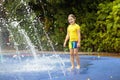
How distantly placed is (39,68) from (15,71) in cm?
64

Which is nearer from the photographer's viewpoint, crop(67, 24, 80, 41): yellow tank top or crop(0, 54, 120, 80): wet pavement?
crop(0, 54, 120, 80): wet pavement

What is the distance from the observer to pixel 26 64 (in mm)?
9922

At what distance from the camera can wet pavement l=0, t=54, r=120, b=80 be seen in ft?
25.4

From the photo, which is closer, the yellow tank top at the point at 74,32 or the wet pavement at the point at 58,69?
the wet pavement at the point at 58,69

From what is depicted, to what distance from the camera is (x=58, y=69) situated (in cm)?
889

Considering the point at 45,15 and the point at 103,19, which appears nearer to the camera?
the point at 103,19

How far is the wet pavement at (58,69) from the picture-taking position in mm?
7734

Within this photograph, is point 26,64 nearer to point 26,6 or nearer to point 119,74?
point 119,74

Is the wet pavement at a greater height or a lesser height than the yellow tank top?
lesser

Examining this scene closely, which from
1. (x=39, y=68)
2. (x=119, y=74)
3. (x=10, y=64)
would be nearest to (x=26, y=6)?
(x=10, y=64)

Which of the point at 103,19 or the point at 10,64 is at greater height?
the point at 103,19

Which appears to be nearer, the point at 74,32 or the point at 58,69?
the point at 58,69

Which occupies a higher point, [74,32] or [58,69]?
→ [74,32]

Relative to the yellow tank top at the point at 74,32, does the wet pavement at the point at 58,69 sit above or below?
below
